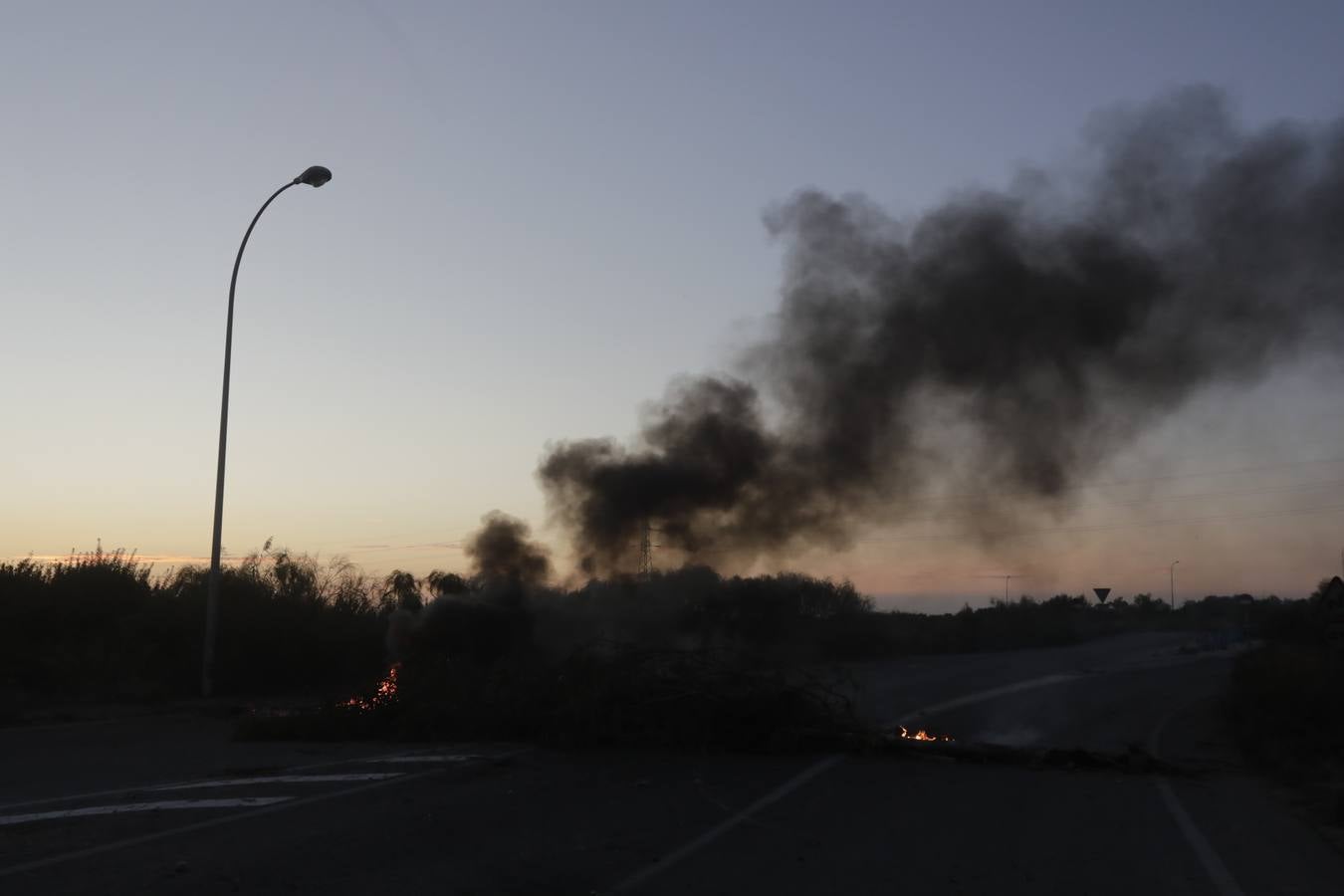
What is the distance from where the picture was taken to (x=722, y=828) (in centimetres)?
951

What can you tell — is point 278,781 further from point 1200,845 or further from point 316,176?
point 316,176

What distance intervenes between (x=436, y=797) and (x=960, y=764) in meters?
6.54

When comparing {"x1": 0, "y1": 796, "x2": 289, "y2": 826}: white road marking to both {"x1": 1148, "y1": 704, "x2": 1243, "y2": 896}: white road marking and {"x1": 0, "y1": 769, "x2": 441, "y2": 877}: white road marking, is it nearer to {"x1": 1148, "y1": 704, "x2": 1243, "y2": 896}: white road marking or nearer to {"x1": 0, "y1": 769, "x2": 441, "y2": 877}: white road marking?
{"x1": 0, "y1": 769, "x2": 441, "y2": 877}: white road marking

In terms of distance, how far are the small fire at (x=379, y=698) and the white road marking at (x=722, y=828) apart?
6530 mm

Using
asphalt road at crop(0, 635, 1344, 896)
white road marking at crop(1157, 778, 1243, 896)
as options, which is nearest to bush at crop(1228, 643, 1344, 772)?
asphalt road at crop(0, 635, 1344, 896)

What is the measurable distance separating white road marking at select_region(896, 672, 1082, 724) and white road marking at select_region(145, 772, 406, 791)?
34.8 ft

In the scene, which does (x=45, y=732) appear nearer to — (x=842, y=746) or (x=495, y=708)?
(x=495, y=708)

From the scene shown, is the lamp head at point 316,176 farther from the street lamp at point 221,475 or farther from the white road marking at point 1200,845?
the white road marking at point 1200,845

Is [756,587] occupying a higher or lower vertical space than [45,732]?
higher

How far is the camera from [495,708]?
52.2 feet

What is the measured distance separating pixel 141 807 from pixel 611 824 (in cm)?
406

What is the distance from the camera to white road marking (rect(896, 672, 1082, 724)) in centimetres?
2164

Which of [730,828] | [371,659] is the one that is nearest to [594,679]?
[730,828]

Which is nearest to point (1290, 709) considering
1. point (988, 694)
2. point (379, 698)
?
point (988, 694)
